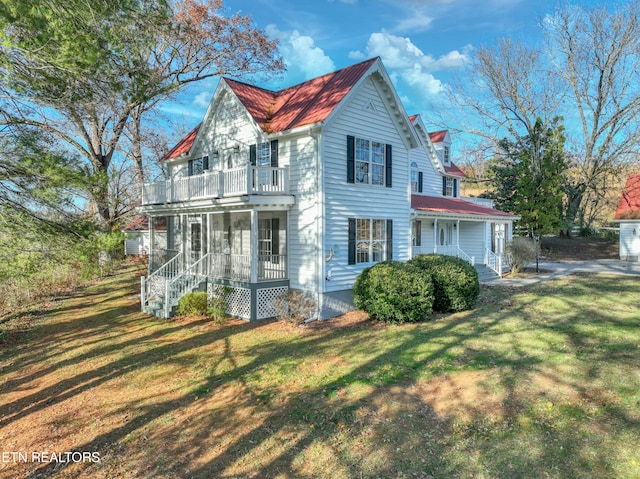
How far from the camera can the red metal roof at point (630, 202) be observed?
28125 mm

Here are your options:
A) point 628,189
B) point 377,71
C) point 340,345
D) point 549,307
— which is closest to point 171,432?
point 340,345

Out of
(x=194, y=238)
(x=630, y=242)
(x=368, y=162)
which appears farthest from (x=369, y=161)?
(x=630, y=242)

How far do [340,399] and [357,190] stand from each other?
8.64 metres

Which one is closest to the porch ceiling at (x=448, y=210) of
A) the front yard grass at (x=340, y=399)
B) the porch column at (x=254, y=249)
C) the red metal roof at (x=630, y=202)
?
the front yard grass at (x=340, y=399)

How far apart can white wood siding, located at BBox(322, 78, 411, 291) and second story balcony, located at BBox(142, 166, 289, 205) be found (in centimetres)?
175

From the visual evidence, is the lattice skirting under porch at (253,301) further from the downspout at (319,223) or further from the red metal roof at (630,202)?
the red metal roof at (630,202)

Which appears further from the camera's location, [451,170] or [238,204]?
[451,170]

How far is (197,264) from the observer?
14969 millimetres

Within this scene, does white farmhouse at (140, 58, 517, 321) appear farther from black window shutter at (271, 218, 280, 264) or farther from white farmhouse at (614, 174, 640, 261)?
white farmhouse at (614, 174, 640, 261)

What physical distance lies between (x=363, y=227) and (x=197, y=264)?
21.4 ft

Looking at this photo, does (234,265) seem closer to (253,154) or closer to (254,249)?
(254,249)

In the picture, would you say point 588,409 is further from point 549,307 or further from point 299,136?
point 299,136

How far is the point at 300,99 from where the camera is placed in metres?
15.2

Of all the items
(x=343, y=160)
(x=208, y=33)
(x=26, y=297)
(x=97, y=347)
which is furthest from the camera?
(x=208, y=33)
